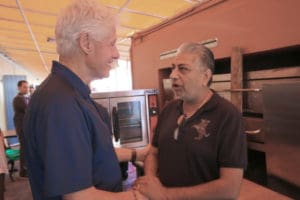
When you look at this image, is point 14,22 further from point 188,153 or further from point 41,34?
point 188,153

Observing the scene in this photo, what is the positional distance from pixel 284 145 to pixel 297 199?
0.31 metres

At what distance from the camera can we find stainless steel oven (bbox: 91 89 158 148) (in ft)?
8.90

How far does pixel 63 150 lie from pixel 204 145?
2.18ft

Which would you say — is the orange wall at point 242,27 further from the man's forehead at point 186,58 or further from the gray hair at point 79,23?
the gray hair at point 79,23

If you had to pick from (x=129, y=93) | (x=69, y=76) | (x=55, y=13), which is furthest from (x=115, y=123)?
(x=69, y=76)

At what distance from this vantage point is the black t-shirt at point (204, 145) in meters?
1.05

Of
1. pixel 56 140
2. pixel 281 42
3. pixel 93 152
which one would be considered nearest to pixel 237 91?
pixel 281 42

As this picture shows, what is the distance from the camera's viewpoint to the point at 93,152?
799mm

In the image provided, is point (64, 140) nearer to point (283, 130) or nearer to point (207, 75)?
point (207, 75)

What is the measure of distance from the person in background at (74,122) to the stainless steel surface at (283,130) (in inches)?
36.9

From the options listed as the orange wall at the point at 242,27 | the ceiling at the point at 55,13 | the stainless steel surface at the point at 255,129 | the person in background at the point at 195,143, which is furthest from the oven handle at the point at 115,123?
the stainless steel surface at the point at 255,129

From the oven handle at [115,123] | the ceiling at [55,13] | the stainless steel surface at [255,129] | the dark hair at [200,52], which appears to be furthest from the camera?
the ceiling at [55,13]

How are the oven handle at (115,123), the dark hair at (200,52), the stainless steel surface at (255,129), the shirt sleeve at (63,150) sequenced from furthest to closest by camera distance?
the oven handle at (115,123) → the stainless steel surface at (255,129) → the dark hair at (200,52) → the shirt sleeve at (63,150)

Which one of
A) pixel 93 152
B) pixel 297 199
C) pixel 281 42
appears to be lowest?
pixel 297 199
